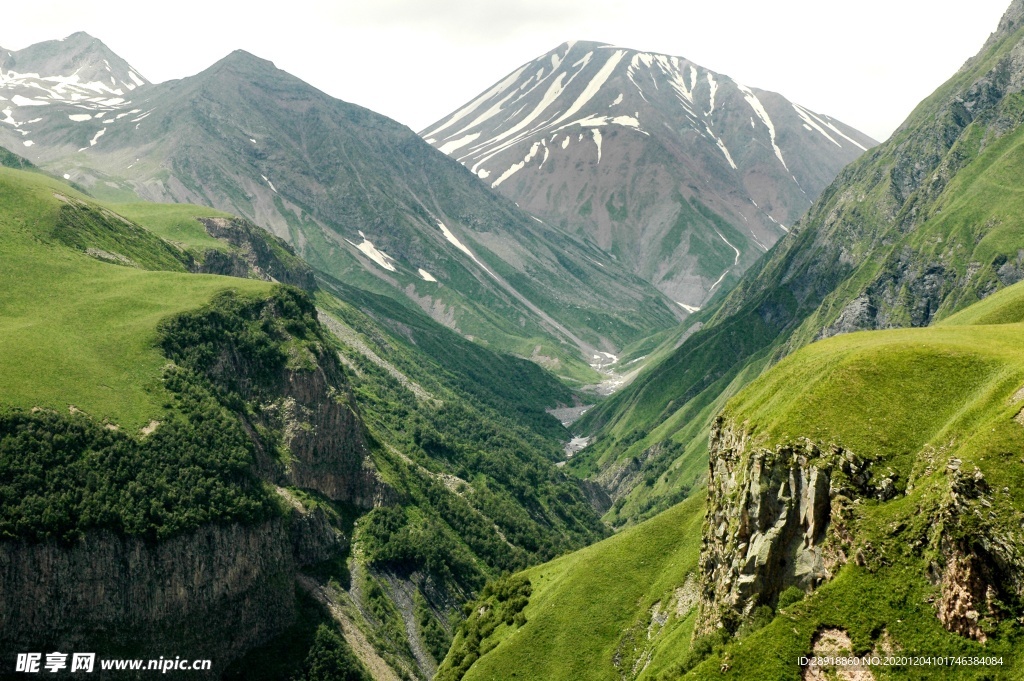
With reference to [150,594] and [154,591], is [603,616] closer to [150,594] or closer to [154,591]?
[154,591]

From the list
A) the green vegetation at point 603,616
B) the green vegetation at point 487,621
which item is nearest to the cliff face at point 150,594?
the green vegetation at point 487,621

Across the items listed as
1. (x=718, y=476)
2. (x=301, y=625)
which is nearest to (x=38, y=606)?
(x=301, y=625)

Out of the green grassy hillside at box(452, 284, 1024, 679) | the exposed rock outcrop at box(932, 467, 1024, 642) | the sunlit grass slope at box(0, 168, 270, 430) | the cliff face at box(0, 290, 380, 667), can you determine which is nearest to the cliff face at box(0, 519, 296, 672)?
the cliff face at box(0, 290, 380, 667)

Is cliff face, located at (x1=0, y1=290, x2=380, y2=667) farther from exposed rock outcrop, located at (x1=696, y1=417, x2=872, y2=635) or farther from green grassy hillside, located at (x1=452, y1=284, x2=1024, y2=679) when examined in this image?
exposed rock outcrop, located at (x1=696, y1=417, x2=872, y2=635)

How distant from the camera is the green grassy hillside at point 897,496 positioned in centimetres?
6631

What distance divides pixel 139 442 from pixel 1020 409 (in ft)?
504

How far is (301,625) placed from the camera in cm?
17625

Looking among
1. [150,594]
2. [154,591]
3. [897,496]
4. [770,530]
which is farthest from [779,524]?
[150,594]

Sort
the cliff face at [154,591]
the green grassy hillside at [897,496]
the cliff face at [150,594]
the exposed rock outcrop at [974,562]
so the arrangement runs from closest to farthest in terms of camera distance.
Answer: the exposed rock outcrop at [974,562], the green grassy hillside at [897,496], the cliff face at [150,594], the cliff face at [154,591]

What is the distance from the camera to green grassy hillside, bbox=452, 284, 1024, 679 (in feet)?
218

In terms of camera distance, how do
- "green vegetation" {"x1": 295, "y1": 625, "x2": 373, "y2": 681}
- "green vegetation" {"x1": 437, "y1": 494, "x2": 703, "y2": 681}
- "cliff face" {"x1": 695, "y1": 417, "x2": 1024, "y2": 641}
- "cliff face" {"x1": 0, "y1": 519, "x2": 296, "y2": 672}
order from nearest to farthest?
"cliff face" {"x1": 695, "y1": 417, "x2": 1024, "y2": 641} → "green vegetation" {"x1": 437, "y1": 494, "x2": 703, "y2": 681} → "cliff face" {"x1": 0, "y1": 519, "x2": 296, "y2": 672} → "green vegetation" {"x1": 295, "y1": 625, "x2": 373, "y2": 681}

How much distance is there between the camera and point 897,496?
76125 mm

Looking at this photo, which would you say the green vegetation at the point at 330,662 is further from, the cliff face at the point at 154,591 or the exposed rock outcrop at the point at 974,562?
the exposed rock outcrop at the point at 974,562

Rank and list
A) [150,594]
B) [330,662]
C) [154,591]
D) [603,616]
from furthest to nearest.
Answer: [330,662], [154,591], [150,594], [603,616]
